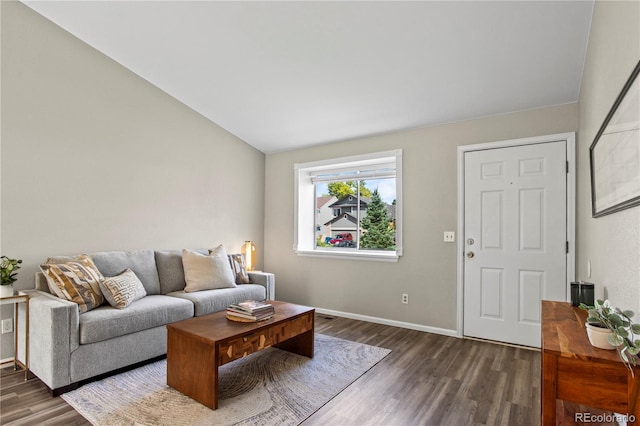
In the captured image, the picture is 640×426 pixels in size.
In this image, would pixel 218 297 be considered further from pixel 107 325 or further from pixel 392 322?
pixel 392 322

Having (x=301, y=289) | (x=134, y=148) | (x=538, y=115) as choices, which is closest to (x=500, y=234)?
(x=538, y=115)

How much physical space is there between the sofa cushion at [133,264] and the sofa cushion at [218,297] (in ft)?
0.74

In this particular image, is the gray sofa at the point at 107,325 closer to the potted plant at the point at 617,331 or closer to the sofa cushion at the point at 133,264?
the sofa cushion at the point at 133,264

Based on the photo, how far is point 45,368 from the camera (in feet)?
7.55

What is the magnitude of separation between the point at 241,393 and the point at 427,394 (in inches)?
50.6

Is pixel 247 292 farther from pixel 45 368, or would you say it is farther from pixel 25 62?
pixel 25 62

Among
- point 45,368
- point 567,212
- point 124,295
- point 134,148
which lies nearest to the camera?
point 45,368

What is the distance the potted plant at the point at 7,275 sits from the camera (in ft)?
8.24

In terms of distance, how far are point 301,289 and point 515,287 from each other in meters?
2.67

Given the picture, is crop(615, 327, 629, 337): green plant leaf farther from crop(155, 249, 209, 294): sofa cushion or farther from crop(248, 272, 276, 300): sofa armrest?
crop(155, 249, 209, 294): sofa cushion

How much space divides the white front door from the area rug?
4.30ft

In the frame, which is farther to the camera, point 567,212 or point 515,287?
point 515,287

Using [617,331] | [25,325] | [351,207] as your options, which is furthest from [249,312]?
[351,207]

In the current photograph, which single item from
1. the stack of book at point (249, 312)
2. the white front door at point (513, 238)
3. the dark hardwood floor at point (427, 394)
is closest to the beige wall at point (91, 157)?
the dark hardwood floor at point (427, 394)
